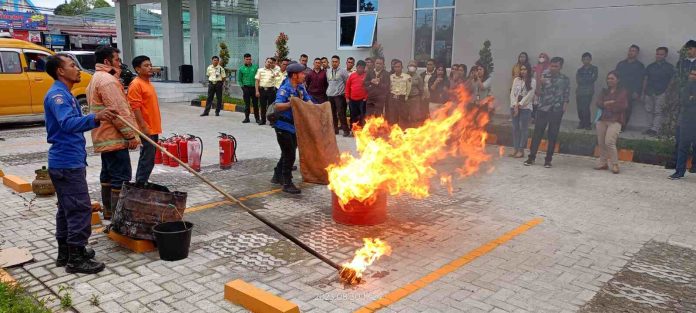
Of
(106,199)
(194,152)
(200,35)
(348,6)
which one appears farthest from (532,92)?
(200,35)

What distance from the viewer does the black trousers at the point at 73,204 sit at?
183 inches

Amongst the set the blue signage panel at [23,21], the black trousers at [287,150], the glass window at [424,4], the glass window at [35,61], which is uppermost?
the blue signage panel at [23,21]

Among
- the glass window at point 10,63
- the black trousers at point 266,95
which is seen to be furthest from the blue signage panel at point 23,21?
the black trousers at point 266,95

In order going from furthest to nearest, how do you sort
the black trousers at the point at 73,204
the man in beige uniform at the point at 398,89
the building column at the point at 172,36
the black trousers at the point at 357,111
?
the building column at the point at 172,36, the black trousers at the point at 357,111, the man in beige uniform at the point at 398,89, the black trousers at the point at 73,204

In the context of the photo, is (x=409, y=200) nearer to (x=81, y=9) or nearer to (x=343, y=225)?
(x=343, y=225)

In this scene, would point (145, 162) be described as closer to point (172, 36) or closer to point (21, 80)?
point (21, 80)

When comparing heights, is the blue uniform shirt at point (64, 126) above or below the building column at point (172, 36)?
below

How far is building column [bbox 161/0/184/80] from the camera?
24906 mm

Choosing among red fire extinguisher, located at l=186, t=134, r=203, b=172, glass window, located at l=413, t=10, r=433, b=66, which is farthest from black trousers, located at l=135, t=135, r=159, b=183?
glass window, located at l=413, t=10, r=433, b=66

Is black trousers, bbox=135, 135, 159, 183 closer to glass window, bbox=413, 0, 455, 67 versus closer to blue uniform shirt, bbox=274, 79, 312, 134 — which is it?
blue uniform shirt, bbox=274, 79, 312, 134

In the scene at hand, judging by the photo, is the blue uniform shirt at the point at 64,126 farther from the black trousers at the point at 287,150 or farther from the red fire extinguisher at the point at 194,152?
the red fire extinguisher at the point at 194,152

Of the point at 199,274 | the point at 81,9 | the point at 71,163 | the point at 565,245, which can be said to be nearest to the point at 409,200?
the point at 565,245

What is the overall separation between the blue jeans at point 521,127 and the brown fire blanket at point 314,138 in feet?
14.9

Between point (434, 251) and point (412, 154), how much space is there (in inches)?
70.0
